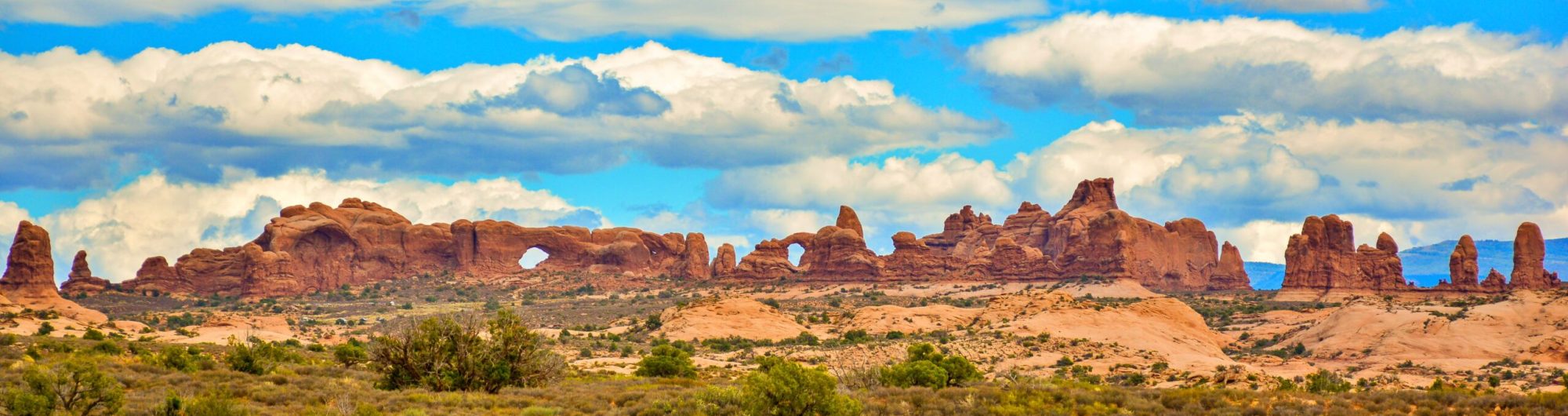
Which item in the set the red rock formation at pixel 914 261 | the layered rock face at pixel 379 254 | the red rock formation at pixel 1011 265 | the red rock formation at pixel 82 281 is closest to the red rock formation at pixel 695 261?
the layered rock face at pixel 379 254

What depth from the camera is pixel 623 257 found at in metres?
146

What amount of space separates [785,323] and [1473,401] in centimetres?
5146

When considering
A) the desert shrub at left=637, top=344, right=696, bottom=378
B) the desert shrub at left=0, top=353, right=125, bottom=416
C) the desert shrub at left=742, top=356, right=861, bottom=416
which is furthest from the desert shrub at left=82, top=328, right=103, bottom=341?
the desert shrub at left=742, top=356, right=861, bottom=416

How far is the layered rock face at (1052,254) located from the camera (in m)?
138

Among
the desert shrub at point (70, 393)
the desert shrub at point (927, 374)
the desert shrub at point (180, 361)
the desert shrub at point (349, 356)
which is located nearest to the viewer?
the desert shrub at point (70, 393)

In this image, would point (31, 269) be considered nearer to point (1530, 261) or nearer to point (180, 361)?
point (180, 361)

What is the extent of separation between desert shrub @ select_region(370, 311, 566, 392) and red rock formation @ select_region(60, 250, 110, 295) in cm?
9209

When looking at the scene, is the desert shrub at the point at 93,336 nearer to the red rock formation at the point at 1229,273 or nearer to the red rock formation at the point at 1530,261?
the red rock formation at the point at 1530,261

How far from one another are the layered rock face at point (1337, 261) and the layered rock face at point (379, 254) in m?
58.6

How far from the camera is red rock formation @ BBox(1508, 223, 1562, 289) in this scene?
377 ft

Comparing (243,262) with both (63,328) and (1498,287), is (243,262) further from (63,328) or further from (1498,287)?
(1498,287)

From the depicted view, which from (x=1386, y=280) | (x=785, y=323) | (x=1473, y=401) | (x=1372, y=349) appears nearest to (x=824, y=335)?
(x=785, y=323)

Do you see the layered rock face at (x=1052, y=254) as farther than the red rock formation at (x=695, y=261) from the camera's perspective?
No

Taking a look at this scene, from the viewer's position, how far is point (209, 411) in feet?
90.7
